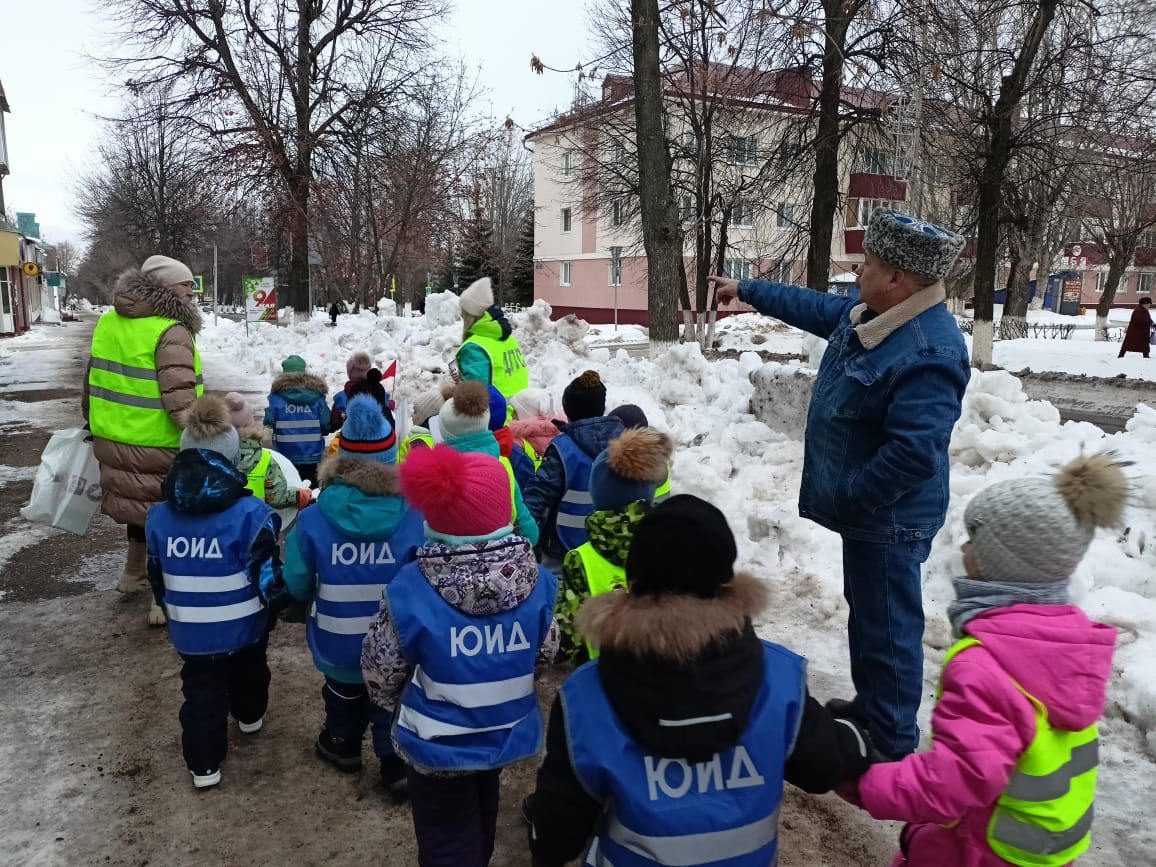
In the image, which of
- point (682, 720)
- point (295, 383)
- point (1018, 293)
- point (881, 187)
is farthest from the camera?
point (1018, 293)

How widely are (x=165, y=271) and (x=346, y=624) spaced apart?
9.07 ft

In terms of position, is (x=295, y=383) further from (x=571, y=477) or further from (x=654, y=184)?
(x=654, y=184)

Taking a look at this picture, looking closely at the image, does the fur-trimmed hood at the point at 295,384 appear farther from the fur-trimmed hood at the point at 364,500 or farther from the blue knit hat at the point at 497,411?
the fur-trimmed hood at the point at 364,500

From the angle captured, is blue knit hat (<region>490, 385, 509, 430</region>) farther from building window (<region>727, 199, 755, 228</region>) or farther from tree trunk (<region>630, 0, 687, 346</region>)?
building window (<region>727, 199, 755, 228</region>)

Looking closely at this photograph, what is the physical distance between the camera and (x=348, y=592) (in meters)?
3.01

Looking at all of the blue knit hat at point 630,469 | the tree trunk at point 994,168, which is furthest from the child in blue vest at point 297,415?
the tree trunk at point 994,168

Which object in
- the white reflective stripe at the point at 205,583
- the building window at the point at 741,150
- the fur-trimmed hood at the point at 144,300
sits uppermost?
the building window at the point at 741,150

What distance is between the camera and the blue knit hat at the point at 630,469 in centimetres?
296

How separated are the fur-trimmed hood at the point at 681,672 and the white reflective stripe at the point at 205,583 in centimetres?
211

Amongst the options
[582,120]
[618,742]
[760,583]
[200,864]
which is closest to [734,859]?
[618,742]

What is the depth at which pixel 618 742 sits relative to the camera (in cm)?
159

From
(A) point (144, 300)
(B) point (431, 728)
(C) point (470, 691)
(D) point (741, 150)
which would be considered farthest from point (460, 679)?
(D) point (741, 150)

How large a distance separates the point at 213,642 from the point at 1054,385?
14979mm

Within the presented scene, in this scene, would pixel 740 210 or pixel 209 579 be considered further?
pixel 740 210
